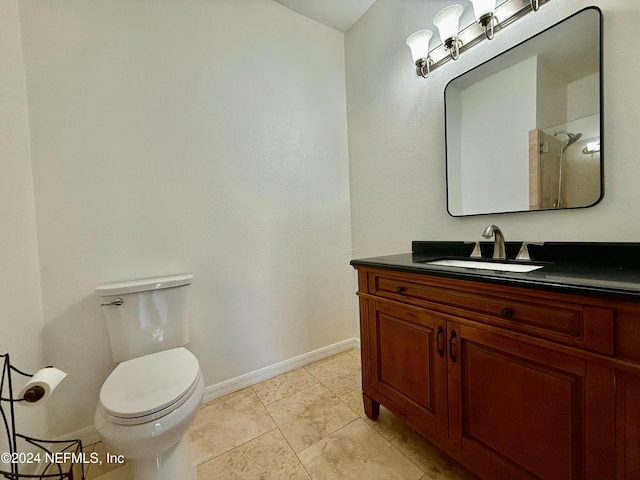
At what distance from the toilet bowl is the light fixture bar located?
202 cm

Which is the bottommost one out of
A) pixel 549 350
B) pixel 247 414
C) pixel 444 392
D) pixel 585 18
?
pixel 247 414

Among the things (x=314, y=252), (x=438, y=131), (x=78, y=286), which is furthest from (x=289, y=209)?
(x=78, y=286)

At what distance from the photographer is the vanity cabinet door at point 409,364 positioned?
3.46 ft

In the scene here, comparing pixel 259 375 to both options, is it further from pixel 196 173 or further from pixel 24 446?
pixel 196 173

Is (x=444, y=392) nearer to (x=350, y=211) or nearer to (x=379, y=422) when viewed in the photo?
(x=379, y=422)

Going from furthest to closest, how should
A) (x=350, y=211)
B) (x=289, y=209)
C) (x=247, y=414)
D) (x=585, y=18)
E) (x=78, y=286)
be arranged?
(x=350, y=211), (x=289, y=209), (x=247, y=414), (x=78, y=286), (x=585, y=18)

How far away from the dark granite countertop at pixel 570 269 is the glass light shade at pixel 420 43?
112 centimetres

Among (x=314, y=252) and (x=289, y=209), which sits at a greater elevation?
(x=289, y=209)

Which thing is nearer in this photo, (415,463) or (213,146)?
(415,463)

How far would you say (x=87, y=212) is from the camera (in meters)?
1.36

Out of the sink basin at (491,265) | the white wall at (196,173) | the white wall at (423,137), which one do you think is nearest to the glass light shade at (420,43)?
the white wall at (423,137)

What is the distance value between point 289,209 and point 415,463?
1592 millimetres

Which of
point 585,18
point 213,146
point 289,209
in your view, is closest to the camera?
point 585,18

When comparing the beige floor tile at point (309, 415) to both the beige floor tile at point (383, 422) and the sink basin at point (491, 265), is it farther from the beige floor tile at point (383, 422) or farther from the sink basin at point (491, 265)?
the sink basin at point (491, 265)
